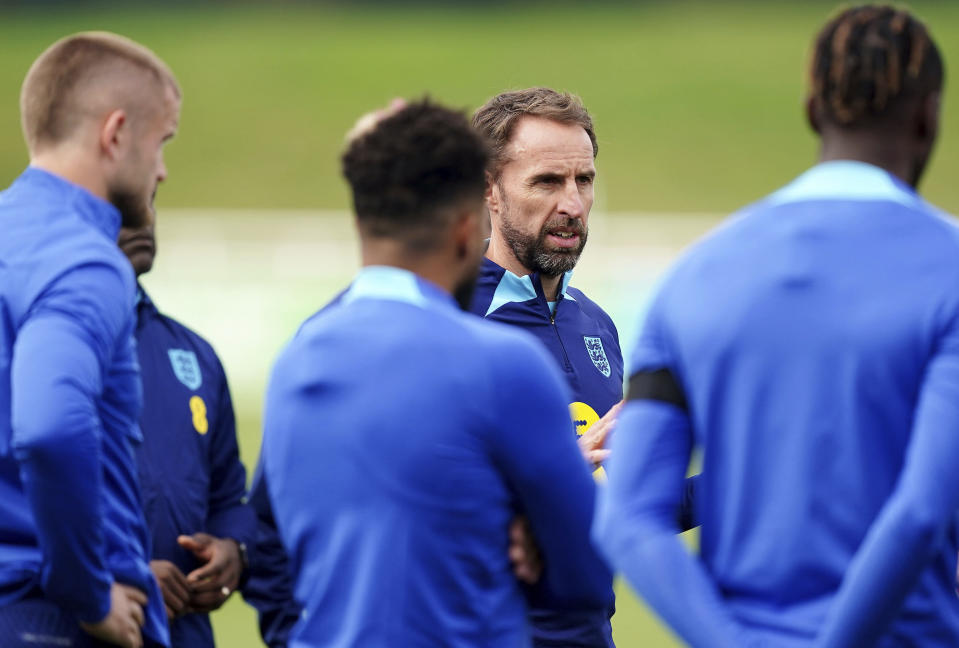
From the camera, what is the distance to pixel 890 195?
6.32 feet

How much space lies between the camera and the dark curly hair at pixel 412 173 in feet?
6.71

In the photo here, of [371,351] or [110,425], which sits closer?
[371,351]

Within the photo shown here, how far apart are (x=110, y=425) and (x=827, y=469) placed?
52.1 inches

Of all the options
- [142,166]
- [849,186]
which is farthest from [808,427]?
[142,166]

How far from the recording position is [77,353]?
7.62 feet

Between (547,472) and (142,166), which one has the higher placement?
(142,166)

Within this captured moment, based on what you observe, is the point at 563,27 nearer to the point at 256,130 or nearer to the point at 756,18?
the point at 756,18

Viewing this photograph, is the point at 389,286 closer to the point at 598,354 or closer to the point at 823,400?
the point at 823,400

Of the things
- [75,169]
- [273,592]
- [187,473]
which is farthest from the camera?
[187,473]

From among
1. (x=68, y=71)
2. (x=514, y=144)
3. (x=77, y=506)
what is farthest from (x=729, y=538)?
(x=514, y=144)

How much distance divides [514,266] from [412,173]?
1477mm

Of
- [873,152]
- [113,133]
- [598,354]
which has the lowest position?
[598,354]

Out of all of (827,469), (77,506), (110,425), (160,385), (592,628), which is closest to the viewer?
(827,469)

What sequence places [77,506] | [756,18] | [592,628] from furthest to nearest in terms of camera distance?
[756,18] → [592,628] → [77,506]
